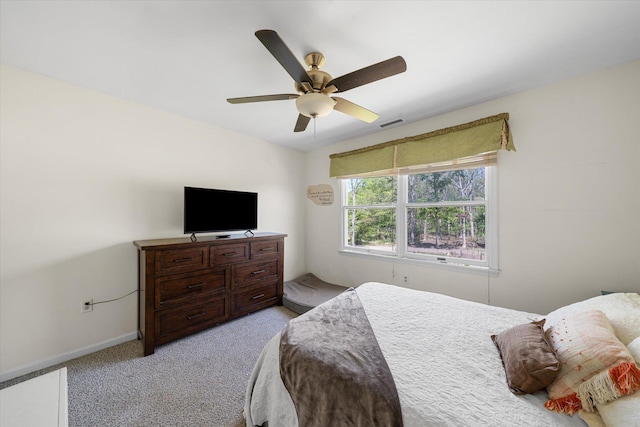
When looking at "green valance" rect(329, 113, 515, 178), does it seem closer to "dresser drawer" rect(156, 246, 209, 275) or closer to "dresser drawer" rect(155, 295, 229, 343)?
"dresser drawer" rect(156, 246, 209, 275)

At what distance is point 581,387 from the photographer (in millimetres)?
863

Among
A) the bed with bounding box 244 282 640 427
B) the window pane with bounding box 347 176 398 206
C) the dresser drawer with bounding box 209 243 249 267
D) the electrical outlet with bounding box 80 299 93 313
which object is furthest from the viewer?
the window pane with bounding box 347 176 398 206

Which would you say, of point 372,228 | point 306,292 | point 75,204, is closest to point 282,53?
point 75,204

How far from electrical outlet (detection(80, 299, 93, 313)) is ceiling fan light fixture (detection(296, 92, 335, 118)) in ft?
8.65

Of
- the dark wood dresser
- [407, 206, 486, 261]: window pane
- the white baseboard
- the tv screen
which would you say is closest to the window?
[407, 206, 486, 261]: window pane

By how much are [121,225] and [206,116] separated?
1503mm

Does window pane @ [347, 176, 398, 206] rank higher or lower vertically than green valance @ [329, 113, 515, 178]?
lower

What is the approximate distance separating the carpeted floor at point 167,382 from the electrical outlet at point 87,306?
409 millimetres

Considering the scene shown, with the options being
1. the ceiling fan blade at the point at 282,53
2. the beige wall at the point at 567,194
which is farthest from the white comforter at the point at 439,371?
the ceiling fan blade at the point at 282,53

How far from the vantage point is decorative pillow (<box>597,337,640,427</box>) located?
2.39ft

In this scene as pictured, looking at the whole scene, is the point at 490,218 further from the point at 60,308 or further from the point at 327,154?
the point at 60,308

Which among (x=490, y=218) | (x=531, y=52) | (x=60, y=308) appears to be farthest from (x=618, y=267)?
(x=60, y=308)

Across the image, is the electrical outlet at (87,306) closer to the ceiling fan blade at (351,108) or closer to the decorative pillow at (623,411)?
the ceiling fan blade at (351,108)

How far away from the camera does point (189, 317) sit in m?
2.38
